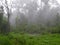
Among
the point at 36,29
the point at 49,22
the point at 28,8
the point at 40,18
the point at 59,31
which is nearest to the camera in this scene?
the point at 59,31

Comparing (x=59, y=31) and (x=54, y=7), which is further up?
(x=54, y=7)

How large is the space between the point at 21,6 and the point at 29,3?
10.7ft

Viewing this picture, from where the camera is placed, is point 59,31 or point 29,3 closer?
point 59,31

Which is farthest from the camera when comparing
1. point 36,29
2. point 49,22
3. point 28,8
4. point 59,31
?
point 28,8

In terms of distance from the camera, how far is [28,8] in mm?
50344

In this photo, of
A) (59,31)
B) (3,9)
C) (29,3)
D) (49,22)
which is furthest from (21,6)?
(59,31)

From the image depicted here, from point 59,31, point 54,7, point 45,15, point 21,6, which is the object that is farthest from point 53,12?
point 59,31

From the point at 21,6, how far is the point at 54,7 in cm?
1038

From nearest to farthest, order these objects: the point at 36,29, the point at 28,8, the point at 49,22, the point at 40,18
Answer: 1. the point at 36,29
2. the point at 49,22
3. the point at 40,18
4. the point at 28,8

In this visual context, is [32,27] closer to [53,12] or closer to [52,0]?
[53,12]

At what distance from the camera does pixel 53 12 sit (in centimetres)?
4719

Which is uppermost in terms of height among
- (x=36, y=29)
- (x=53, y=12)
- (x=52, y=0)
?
(x=52, y=0)

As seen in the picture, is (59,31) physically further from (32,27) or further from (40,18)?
(40,18)

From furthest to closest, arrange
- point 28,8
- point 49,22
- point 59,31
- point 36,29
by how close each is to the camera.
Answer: point 28,8 < point 49,22 < point 36,29 < point 59,31
